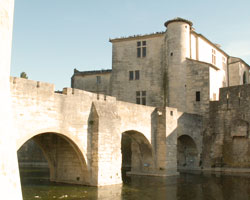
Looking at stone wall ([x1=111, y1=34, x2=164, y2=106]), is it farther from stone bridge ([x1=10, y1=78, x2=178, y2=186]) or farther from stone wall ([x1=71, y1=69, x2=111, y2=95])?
stone bridge ([x1=10, y1=78, x2=178, y2=186])

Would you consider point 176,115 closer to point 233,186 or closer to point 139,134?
point 139,134

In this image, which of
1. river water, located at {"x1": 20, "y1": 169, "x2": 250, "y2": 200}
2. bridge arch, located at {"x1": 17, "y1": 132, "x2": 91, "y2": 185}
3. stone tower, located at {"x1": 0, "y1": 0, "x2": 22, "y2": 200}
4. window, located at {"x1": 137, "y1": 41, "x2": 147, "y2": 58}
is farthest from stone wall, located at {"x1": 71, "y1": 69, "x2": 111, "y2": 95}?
stone tower, located at {"x1": 0, "y1": 0, "x2": 22, "y2": 200}

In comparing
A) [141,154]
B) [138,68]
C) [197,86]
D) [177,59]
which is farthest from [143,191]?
[138,68]

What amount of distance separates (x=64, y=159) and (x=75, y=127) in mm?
2237

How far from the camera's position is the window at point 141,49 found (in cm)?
3014

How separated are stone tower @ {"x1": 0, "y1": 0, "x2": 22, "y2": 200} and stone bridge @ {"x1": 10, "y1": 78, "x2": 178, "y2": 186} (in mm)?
6685

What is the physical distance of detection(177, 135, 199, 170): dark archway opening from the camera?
83.3 feet

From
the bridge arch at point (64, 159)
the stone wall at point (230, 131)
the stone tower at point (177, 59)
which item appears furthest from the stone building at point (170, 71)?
the bridge arch at point (64, 159)

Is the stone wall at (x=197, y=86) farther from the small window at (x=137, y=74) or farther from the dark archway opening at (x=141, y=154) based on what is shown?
the dark archway opening at (x=141, y=154)

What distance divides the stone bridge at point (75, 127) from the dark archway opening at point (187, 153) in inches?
260

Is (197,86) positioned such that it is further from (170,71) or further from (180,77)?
(170,71)

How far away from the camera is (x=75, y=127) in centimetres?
1509

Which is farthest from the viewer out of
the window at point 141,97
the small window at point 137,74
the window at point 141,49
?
the small window at point 137,74

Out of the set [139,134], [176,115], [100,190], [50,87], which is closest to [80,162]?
[100,190]
